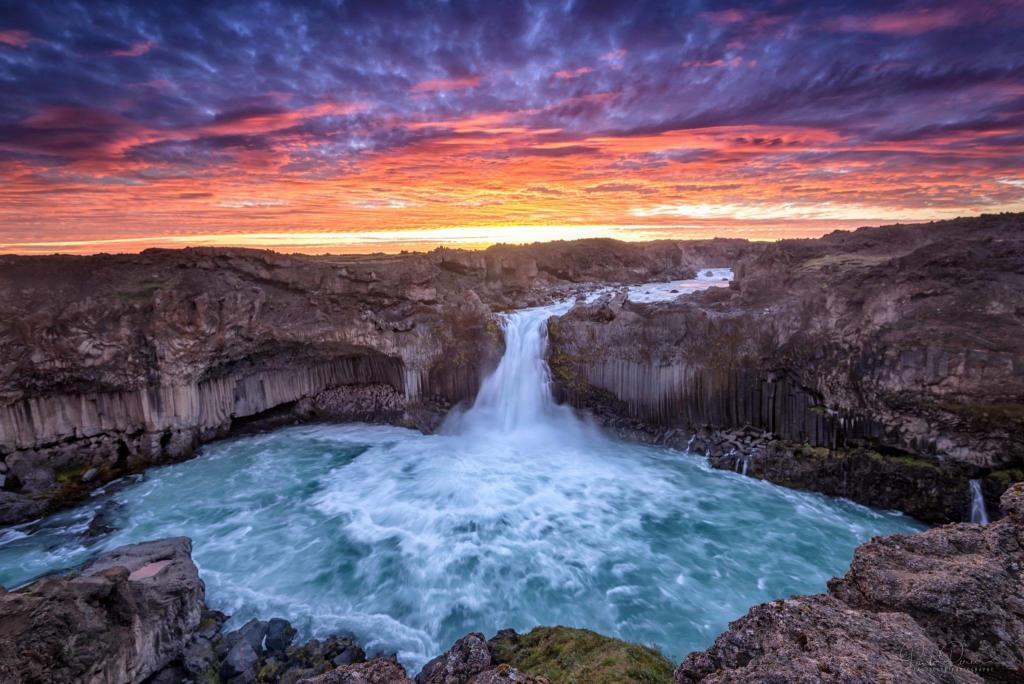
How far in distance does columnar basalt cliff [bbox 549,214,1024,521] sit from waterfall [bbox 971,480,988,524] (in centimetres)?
15

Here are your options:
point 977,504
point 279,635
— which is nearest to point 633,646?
point 279,635

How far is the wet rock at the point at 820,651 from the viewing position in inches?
134

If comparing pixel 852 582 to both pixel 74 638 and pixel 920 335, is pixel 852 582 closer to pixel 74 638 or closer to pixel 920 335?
pixel 74 638

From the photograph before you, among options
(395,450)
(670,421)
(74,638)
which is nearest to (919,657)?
(74,638)

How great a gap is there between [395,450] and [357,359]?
4580mm

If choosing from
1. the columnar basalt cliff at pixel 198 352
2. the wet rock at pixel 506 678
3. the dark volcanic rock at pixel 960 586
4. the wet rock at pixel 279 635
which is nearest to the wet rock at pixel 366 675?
the wet rock at pixel 506 678

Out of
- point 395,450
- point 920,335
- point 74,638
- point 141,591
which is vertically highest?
point 920,335

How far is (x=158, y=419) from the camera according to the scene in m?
16.5

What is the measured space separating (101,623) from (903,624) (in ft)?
30.6

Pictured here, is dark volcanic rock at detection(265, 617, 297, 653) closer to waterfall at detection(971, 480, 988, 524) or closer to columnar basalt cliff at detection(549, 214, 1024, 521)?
columnar basalt cliff at detection(549, 214, 1024, 521)

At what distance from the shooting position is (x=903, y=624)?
396 cm

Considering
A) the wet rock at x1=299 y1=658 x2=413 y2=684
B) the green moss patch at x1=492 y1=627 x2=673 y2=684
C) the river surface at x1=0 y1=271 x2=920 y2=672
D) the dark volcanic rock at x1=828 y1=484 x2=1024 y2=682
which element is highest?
the dark volcanic rock at x1=828 y1=484 x2=1024 y2=682

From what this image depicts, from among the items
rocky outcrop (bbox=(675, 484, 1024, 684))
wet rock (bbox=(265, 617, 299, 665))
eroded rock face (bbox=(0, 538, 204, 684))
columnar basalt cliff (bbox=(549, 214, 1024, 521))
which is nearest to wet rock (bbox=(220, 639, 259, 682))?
wet rock (bbox=(265, 617, 299, 665))

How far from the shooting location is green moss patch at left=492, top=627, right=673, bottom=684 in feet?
18.7
